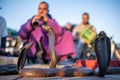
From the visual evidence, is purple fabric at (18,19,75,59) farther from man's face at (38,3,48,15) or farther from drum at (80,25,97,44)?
drum at (80,25,97,44)

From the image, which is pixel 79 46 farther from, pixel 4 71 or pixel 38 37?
pixel 4 71

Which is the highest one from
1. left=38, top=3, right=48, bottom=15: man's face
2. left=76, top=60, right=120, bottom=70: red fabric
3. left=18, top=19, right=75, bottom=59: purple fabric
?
left=38, top=3, right=48, bottom=15: man's face

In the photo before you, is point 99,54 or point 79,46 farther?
point 79,46

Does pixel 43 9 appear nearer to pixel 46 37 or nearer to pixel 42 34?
pixel 42 34

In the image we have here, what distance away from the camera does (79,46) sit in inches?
414

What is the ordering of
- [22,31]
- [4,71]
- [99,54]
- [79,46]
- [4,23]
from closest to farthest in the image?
[99,54], [4,71], [4,23], [22,31], [79,46]

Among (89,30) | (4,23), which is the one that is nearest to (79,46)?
(89,30)

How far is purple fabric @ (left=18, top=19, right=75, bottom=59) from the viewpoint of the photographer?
7238mm

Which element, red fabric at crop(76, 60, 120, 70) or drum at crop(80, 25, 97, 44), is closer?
red fabric at crop(76, 60, 120, 70)

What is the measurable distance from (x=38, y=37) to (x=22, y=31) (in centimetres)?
44

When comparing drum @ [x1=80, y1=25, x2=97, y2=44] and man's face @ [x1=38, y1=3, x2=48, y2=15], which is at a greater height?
man's face @ [x1=38, y1=3, x2=48, y2=15]

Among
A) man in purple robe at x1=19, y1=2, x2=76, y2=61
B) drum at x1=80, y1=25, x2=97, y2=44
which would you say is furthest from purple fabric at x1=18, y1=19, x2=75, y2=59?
drum at x1=80, y1=25, x2=97, y2=44

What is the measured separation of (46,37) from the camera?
24.6 feet

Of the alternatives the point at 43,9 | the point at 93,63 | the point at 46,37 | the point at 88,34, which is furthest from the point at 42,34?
the point at 88,34
